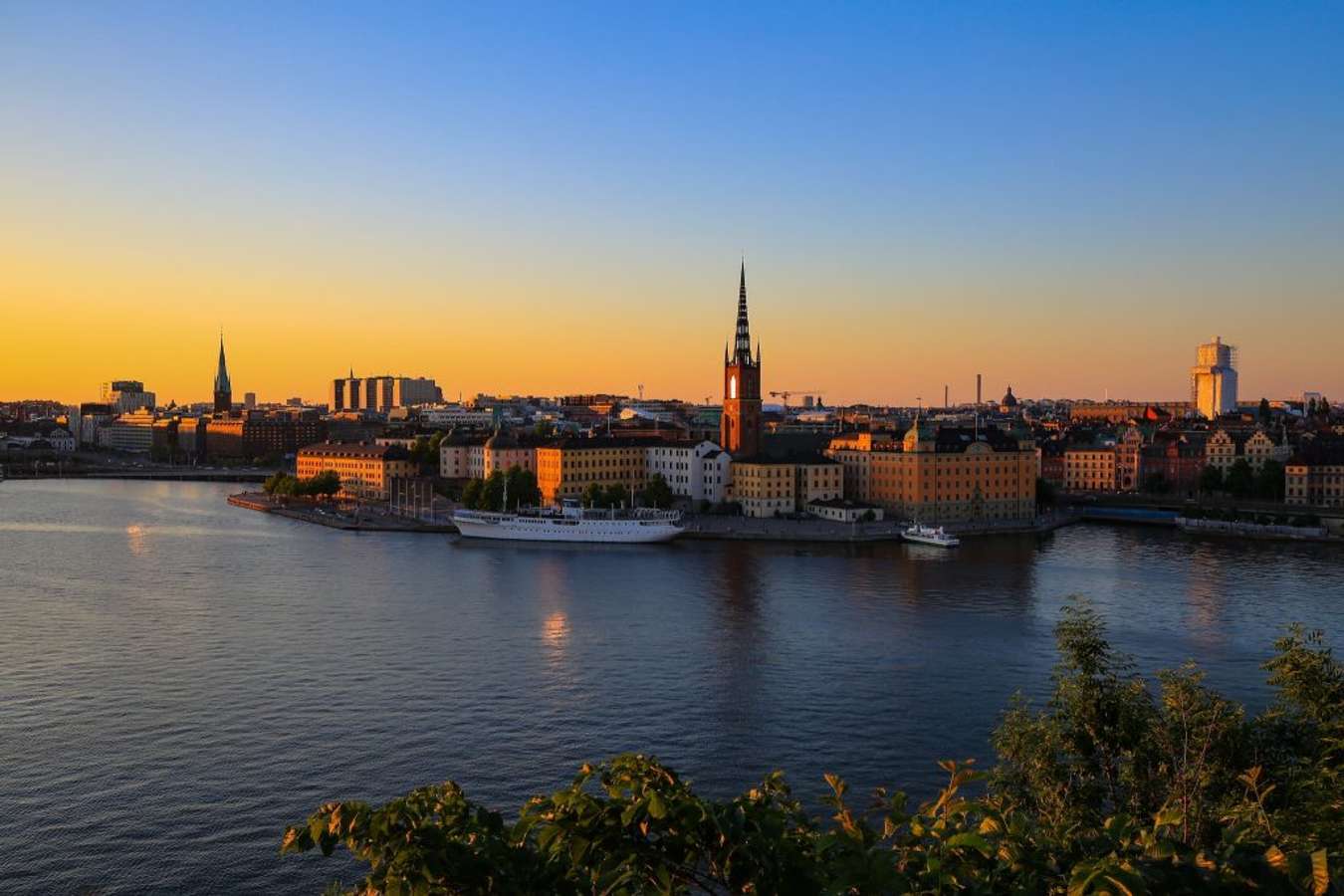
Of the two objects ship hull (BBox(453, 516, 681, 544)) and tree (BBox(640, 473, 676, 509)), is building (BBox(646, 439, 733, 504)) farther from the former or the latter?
ship hull (BBox(453, 516, 681, 544))

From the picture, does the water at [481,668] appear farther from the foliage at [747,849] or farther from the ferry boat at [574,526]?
the foliage at [747,849]

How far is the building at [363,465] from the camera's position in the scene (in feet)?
144

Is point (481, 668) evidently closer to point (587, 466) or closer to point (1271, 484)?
point (587, 466)

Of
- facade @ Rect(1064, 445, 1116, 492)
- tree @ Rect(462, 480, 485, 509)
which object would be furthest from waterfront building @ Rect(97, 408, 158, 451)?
facade @ Rect(1064, 445, 1116, 492)

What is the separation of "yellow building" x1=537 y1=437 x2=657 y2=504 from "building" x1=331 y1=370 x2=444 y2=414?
84.4 metres

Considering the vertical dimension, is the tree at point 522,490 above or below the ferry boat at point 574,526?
above

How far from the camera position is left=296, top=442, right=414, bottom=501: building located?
43844 millimetres

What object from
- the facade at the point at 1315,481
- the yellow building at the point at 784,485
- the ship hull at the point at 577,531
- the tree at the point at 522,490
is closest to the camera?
the ship hull at the point at 577,531

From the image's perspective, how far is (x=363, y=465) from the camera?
149 ft

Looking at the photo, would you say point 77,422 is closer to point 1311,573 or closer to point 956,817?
point 1311,573

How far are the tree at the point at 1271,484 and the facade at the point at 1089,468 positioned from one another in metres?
7.08

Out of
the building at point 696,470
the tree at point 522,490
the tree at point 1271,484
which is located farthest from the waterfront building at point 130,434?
the tree at point 1271,484

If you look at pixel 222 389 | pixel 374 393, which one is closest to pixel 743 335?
pixel 222 389

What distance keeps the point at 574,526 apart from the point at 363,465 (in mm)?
17316
